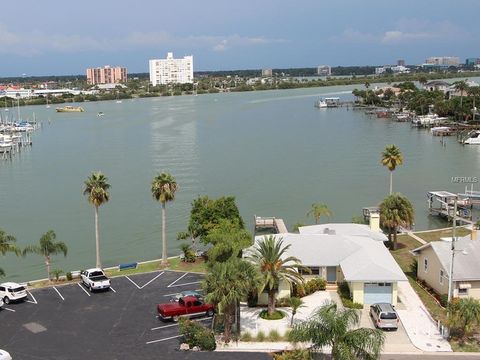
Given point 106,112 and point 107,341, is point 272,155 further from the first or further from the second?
point 106,112

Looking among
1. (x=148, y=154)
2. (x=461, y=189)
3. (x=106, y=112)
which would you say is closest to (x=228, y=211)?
(x=461, y=189)

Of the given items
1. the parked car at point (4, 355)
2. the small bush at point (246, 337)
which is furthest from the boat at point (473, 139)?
the parked car at point (4, 355)

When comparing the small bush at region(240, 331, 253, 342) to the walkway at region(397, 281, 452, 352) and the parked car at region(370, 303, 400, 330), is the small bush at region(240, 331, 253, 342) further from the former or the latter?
the walkway at region(397, 281, 452, 352)

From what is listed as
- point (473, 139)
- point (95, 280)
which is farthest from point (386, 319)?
point (473, 139)

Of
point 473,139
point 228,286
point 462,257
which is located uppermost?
point 228,286

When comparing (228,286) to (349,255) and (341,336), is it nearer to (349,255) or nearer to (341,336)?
(341,336)

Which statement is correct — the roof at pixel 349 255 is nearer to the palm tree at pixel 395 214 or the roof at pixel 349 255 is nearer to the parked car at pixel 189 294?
the palm tree at pixel 395 214
